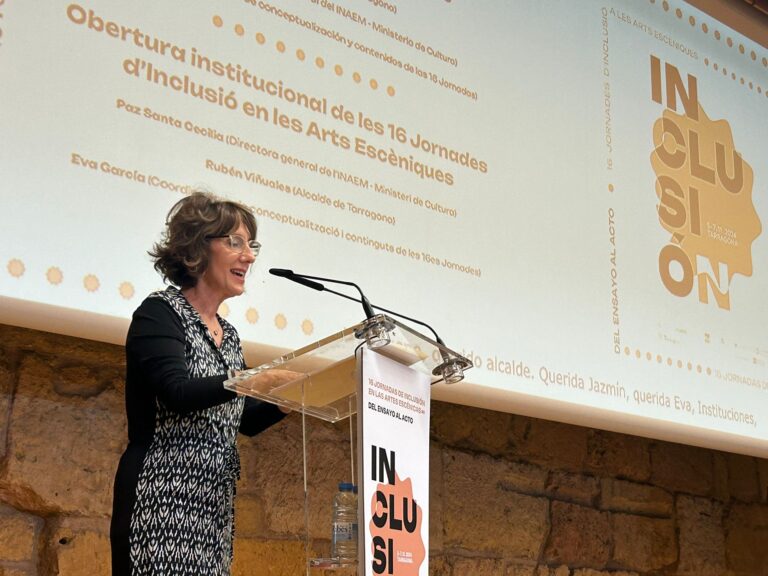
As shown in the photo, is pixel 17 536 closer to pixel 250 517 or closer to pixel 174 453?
pixel 250 517

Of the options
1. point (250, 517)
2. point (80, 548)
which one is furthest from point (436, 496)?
point (80, 548)

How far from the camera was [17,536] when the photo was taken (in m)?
2.66

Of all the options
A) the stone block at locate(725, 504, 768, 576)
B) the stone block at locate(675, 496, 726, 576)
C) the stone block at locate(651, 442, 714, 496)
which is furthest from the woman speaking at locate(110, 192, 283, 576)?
the stone block at locate(725, 504, 768, 576)

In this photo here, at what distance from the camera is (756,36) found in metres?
4.54

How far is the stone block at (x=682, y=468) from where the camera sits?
14.1 ft

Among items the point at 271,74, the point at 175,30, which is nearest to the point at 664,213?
the point at 271,74

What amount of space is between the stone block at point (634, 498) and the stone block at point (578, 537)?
0.07 metres

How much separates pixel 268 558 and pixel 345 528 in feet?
4.44

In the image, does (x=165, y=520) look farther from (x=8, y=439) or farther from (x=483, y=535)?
(x=483, y=535)

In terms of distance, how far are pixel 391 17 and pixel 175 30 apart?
2.48 feet

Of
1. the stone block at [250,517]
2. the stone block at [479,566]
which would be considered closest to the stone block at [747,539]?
the stone block at [479,566]

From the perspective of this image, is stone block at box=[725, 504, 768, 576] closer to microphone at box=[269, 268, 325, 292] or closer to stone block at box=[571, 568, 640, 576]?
stone block at box=[571, 568, 640, 576]

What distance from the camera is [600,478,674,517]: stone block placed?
13.5 feet

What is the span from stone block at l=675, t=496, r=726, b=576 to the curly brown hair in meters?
2.80
